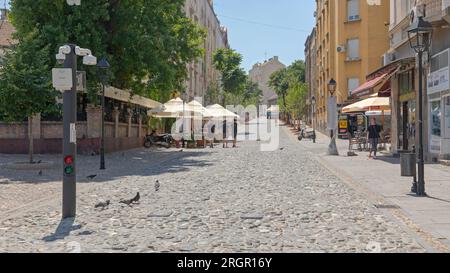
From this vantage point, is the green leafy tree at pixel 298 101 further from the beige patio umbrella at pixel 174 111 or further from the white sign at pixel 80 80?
the white sign at pixel 80 80

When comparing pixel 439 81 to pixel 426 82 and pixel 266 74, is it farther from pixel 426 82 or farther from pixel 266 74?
pixel 266 74

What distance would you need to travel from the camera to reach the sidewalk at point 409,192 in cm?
758

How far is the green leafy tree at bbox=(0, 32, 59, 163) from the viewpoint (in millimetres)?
17297

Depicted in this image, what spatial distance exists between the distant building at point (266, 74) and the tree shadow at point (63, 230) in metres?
136

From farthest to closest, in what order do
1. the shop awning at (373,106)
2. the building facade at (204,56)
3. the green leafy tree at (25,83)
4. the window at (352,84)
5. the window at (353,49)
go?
the building facade at (204,56) < the window at (352,84) < the window at (353,49) < the shop awning at (373,106) < the green leafy tree at (25,83)

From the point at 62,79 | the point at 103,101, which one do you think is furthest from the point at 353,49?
the point at 62,79

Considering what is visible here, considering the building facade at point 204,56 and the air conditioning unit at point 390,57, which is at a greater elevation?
the building facade at point 204,56

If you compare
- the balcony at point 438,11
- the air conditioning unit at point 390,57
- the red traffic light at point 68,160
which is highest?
the balcony at point 438,11

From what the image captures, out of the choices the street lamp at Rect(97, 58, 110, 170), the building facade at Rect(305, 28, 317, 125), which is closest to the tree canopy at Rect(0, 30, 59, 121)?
the street lamp at Rect(97, 58, 110, 170)

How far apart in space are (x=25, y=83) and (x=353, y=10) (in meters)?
32.6

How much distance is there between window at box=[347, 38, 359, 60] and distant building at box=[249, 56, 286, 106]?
98317mm

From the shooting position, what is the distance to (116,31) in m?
23.6

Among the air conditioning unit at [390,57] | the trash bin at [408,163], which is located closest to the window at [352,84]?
the air conditioning unit at [390,57]
